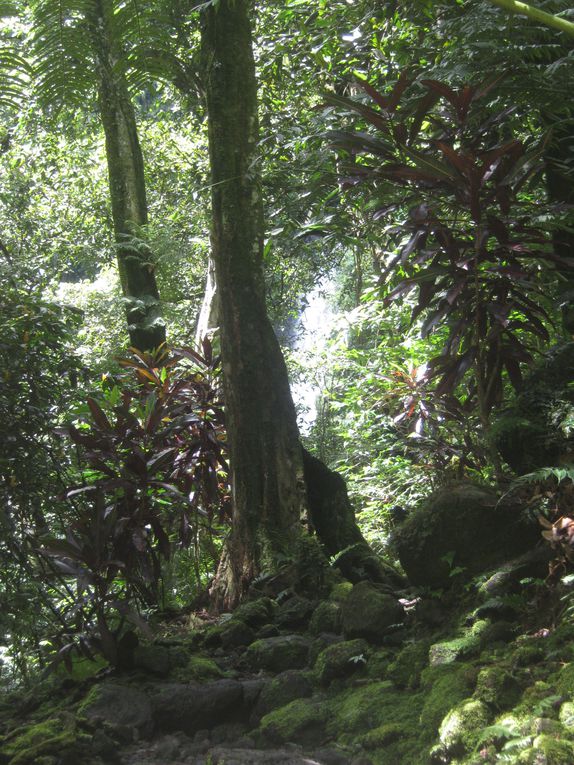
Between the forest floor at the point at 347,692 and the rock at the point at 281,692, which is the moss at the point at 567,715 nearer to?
the forest floor at the point at 347,692

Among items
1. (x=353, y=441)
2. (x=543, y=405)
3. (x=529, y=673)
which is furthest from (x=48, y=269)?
(x=529, y=673)

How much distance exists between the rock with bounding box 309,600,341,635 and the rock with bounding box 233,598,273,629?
0.33m

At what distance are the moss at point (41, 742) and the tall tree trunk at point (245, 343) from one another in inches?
77.9

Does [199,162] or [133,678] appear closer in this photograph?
[133,678]

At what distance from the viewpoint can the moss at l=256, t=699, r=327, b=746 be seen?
2795mm

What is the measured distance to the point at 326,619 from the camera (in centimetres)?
380

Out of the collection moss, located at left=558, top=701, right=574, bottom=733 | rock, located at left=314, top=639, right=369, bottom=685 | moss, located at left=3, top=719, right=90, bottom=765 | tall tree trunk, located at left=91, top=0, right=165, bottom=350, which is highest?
tall tree trunk, located at left=91, top=0, right=165, bottom=350

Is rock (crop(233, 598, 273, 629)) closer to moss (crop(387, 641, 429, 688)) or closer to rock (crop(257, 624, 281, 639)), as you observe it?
rock (crop(257, 624, 281, 639))

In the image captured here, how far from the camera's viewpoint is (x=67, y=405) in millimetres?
4660

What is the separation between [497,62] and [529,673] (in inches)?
122

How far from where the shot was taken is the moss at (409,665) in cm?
291

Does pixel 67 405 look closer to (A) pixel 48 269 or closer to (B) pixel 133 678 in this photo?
(B) pixel 133 678

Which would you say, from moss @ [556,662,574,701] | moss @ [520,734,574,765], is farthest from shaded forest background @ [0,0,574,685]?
moss @ [520,734,574,765]

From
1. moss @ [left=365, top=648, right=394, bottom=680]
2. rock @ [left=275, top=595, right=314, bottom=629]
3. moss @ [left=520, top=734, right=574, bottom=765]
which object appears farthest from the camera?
rock @ [left=275, top=595, right=314, bottom=629]
